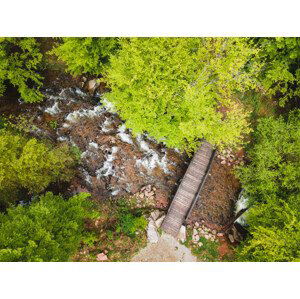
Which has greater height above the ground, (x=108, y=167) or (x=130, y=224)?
(x=108, y=167)

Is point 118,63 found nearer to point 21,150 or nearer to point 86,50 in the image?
point 86,50

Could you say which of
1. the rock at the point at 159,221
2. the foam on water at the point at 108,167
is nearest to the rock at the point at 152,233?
the rock at the point at 159,221

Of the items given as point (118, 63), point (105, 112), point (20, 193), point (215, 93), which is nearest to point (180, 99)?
point (215, 93)

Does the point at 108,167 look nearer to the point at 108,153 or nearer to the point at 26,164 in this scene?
the point at 108,153

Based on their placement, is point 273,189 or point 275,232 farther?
point 273,189

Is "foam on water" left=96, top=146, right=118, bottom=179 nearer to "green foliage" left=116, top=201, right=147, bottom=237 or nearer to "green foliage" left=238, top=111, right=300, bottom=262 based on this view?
"green foliage" left=116, top=201, right=147, bottom=237

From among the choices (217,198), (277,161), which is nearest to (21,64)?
(217,198)

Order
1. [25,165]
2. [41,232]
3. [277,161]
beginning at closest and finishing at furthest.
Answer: [41,232] → [25,165] → [277,161]
